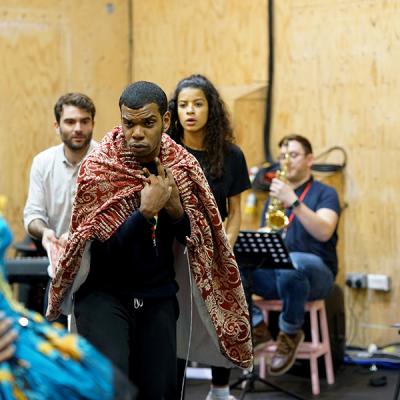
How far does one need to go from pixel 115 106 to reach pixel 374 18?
86.2 inches

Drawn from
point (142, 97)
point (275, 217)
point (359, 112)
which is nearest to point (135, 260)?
point (142, 97)

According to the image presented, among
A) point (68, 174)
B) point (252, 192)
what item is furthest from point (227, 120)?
point (252, 192)

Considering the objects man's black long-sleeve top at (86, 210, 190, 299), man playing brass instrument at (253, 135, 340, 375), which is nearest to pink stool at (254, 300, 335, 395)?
man playing brass instrument at (253, 135, 340, 375)

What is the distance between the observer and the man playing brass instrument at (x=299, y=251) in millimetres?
5824

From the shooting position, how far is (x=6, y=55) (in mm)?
6992

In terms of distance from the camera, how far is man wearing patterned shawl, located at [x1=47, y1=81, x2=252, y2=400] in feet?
11.3

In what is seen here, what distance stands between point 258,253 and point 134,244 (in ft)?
6.96

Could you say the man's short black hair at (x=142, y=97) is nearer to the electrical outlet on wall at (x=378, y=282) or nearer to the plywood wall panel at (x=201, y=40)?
the electrical outlet on wall at (x=378, y=282)

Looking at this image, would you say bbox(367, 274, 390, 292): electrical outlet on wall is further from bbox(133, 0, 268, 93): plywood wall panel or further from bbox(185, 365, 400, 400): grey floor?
bbox(133, 0, 268, 93): plywood wall panel

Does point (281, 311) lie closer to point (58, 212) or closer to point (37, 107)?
point (58, 212)

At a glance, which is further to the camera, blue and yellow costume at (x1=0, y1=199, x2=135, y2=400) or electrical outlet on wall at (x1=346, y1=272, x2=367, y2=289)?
electrical outlet on wall at (x1=346, y1=272, x2=367, y2=289)

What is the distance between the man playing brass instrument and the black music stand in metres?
0.27

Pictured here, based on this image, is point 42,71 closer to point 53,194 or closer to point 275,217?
point 275,217

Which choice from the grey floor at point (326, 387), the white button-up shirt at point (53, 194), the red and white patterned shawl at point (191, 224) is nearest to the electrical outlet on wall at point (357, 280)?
the grey floor at point (326, 387)
